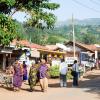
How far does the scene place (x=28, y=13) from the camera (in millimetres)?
22078

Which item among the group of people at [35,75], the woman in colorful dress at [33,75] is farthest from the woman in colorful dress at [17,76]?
the woman in colorful dress at [33,75]

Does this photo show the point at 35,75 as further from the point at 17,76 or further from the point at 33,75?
the point at 17,76

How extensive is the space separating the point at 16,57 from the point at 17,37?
10.4 metres

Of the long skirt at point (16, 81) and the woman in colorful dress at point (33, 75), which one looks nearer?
the long skirt at point (16, 81)

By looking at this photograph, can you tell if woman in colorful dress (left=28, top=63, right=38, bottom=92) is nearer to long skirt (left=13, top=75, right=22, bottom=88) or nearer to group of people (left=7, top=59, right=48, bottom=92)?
group of people (left=7, top=59, right=48, bottom=92)

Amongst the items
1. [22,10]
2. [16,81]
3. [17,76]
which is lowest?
[16,81]

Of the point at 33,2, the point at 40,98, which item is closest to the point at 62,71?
the point at 33,2

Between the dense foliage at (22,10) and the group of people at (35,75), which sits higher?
the dense foliage at (22,10)

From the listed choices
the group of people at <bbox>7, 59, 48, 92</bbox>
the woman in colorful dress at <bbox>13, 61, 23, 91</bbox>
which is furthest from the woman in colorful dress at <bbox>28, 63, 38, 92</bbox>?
the woman in colorful dress at <bbox>13, 61, 23, 91</bbox>

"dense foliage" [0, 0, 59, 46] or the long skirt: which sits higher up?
"dense foliage" [0, 0, 59, 46]

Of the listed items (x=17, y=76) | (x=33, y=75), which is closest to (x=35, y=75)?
(x=33, y=75)

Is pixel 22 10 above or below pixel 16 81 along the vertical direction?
above

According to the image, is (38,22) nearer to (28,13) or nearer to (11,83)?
(28,13)

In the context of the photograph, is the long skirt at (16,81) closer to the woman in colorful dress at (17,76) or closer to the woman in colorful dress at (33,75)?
the woman in colorful dress at (17,76)
